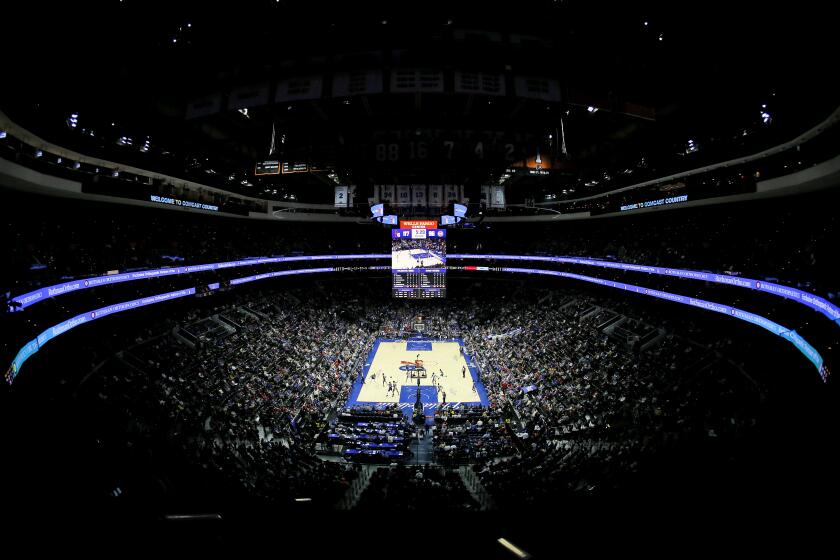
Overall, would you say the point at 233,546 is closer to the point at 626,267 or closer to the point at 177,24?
the point at 177,24

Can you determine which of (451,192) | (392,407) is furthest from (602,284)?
(392,407)

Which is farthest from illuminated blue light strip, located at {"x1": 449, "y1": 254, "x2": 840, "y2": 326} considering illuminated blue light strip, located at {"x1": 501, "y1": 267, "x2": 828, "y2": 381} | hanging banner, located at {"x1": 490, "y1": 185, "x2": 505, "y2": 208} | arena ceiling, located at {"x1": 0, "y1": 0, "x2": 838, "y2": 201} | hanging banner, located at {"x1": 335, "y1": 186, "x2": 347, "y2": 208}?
hanging banner, located at {"x1": 335, "y1": 186, "x2": 347, "y2": 208}

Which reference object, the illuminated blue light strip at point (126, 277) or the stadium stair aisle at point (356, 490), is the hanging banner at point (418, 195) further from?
the illuminated blue light strip at point (126, 277)

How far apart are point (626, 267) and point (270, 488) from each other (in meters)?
24.4

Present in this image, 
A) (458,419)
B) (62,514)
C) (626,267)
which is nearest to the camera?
(62,514)

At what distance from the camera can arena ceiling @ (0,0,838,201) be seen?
855 centimetres

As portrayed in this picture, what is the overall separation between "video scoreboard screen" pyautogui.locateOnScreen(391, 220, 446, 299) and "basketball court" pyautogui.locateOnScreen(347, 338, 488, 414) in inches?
186

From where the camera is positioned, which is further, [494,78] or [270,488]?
[270,488]

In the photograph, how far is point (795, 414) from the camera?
699cm

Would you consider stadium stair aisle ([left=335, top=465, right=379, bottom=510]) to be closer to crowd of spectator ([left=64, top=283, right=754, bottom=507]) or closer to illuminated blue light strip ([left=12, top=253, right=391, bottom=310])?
crowd of spectator ([left=64, top=283, right=754, bottom=507])

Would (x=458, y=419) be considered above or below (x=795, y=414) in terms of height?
below

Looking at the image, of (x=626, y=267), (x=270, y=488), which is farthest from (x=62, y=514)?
(x=626, y=267)

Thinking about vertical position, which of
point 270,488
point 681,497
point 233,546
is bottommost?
point 270,488

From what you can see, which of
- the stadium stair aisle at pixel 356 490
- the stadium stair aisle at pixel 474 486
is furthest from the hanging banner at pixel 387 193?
the stadium stair aisle at pixel 474 486
